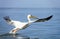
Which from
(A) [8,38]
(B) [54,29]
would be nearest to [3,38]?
(A) [8,38]

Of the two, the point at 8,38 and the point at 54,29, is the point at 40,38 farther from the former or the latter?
the point at 54,29

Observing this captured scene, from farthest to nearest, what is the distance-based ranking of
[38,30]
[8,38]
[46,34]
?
[38,30]
[46,34]
[8,38]

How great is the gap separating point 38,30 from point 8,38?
2048 mm

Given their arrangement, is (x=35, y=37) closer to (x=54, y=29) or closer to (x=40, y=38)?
(x=40, y=38)

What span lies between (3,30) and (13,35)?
62.6 inches

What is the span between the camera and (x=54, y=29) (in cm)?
1100

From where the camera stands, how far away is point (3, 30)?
34.5 feet

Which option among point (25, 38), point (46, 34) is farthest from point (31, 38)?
point (46, 34)

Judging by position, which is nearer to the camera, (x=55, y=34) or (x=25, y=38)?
(x=25, y=38)

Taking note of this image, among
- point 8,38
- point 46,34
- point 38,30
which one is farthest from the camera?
point 38,30

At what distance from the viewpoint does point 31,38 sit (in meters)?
9.03

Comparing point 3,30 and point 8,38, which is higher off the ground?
point 3,30

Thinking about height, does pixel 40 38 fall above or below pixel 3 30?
below

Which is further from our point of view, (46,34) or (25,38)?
(46,34)
